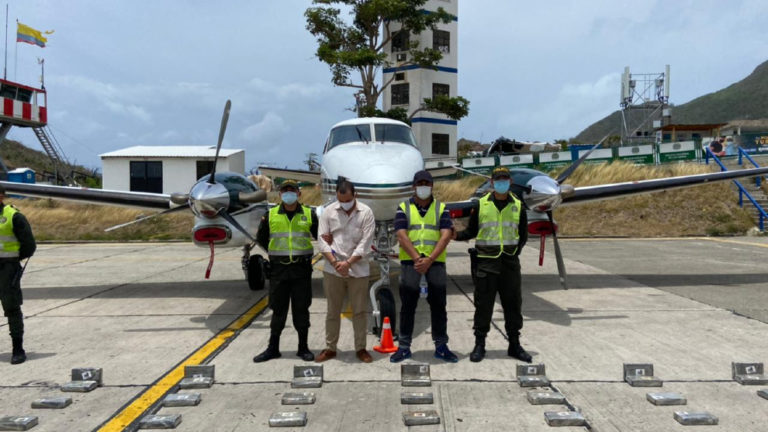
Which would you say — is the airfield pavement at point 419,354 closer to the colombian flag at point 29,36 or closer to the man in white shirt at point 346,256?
the man in white shirt at point 346,256

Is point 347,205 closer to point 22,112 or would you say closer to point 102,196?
point 102,196

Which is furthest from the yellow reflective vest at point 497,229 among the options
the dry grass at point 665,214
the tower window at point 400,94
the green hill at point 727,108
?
the green hill at point 727,108

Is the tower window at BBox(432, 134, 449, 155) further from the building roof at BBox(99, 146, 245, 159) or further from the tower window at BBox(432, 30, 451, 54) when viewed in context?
the building roof at BBox(99, 146, 245, 159)

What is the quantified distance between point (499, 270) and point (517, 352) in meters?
0.85

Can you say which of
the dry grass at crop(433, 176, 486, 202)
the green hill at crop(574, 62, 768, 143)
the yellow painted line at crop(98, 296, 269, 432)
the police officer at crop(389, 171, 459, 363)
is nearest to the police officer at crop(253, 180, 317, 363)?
the yellow painted line at crop(98, 296, 269, 432)

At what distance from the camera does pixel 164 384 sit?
4641mm

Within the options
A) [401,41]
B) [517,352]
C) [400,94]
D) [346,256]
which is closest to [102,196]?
[346,256]

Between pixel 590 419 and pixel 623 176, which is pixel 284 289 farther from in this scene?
pixel 623 176

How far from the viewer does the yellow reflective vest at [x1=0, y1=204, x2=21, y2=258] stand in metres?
5.39

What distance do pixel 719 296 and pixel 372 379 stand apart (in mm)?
6829

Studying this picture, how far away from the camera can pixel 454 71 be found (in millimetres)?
36844

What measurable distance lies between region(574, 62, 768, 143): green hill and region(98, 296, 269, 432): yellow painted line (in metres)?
165

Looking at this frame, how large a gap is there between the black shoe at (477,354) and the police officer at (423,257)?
0.16m

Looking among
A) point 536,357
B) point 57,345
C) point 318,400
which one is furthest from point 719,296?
point 57,345
